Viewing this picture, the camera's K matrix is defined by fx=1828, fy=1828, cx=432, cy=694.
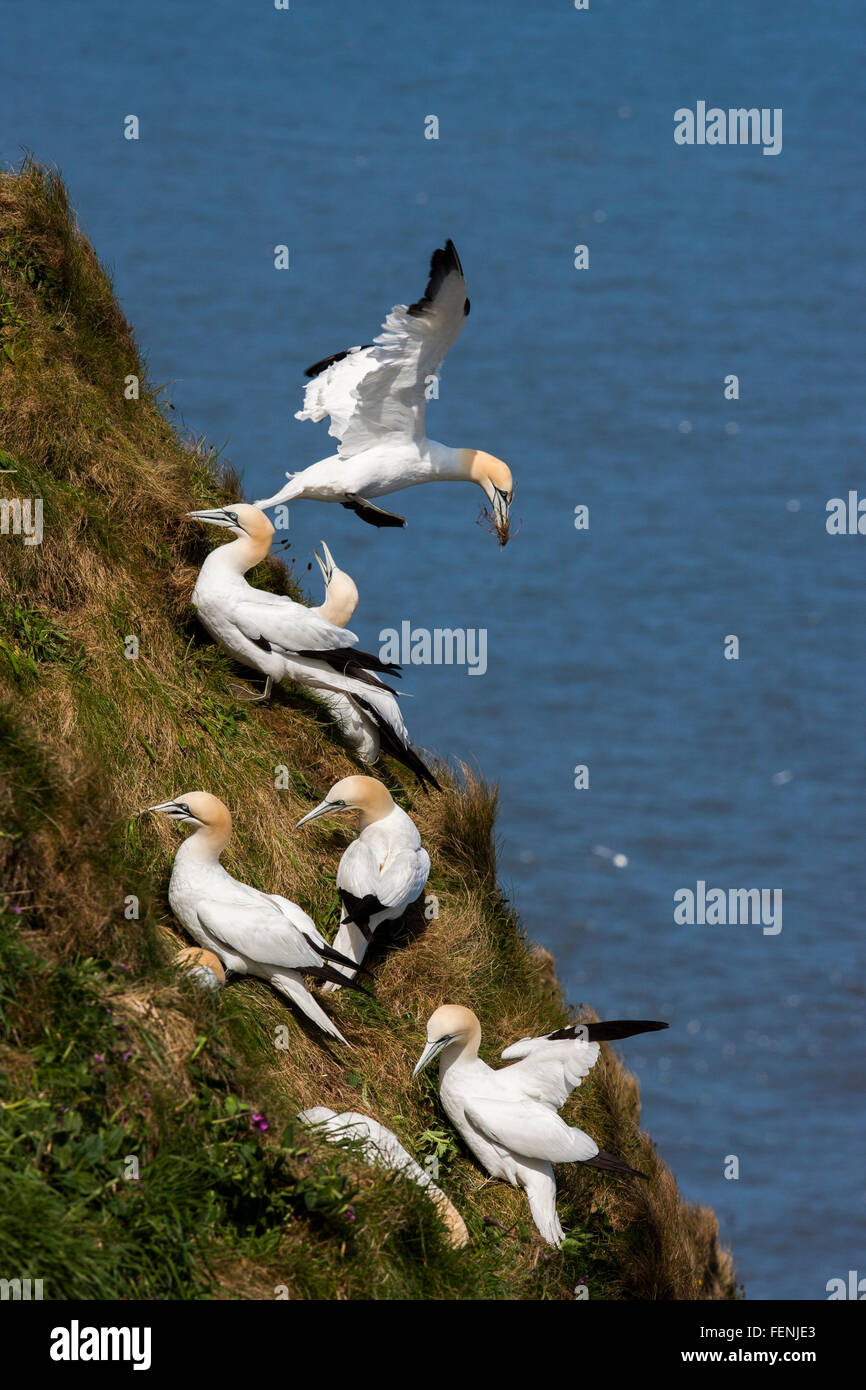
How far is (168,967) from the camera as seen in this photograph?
9.05 meters

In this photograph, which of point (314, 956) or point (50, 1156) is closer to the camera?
point (50, 1156)

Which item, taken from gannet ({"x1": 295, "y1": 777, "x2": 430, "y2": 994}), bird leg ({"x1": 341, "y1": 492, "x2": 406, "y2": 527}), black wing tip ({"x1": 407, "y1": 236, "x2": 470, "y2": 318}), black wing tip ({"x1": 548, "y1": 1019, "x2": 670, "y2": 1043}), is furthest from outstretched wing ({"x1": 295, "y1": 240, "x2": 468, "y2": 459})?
black wing tip ({"x1": 548, "y1": 1019, "x2": 670, "y2": 1043})

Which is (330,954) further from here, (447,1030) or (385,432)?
(385,432)

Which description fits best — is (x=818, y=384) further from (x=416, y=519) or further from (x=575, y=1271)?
(x=575, y=1271)

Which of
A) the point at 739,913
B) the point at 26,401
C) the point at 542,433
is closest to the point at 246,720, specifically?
the point at 26,401

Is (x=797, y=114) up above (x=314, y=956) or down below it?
above

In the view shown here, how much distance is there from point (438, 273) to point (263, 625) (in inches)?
109

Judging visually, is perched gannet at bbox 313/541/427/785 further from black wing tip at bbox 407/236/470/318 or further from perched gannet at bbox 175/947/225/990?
perched gannet at bbox 175/947/225/990

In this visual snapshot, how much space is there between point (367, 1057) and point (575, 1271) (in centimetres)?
193

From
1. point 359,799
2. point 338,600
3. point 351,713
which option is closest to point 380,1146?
point 359,799

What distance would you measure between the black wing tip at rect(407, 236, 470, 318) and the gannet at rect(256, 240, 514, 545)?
0.63ft

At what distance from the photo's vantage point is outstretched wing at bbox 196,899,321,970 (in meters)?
10.1

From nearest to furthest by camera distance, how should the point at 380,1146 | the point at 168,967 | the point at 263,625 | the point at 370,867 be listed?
the point at 168,967 → the point at 380,1146 → the point at 370,867 → the point at 263,625

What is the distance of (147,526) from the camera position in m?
12.9
